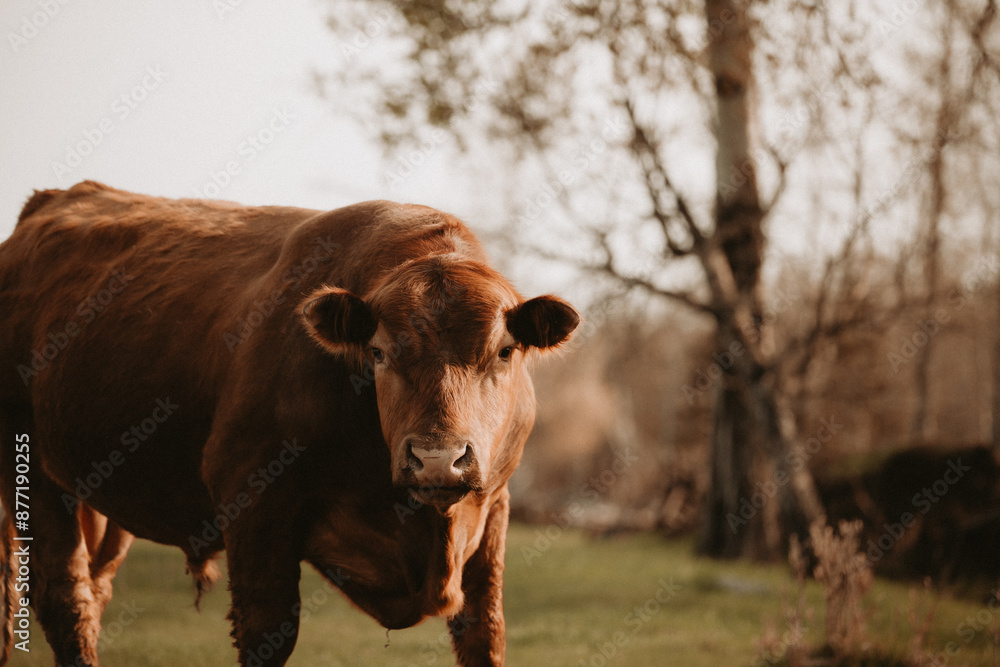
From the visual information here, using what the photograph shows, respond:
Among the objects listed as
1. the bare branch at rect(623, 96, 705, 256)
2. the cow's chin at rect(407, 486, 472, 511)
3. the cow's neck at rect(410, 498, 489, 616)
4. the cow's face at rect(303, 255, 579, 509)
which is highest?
the bare branch at rect(623, 96, 705, 256)

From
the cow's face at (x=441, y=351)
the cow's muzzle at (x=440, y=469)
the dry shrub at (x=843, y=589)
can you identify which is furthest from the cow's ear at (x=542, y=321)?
the dry shrub at (x=843, y=589)

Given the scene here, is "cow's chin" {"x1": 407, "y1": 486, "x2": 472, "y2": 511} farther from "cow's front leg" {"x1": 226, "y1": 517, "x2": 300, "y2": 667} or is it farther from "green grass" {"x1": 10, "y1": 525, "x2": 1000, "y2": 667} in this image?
Answer: "green grass" {"x1": 10, "y1": 525, "x2": 1000, "y2": 667}

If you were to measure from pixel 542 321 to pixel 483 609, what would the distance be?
5.22 ft

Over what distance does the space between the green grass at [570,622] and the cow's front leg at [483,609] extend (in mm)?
857

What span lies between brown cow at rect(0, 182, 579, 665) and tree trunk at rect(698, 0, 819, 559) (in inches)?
302

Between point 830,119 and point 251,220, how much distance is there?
7751 mm

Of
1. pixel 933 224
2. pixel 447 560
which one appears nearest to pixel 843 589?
pixel 447 560

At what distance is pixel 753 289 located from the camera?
12102 millimetres

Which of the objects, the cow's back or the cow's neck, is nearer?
the cow's neck

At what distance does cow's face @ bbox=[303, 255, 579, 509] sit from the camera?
2980 millimetres


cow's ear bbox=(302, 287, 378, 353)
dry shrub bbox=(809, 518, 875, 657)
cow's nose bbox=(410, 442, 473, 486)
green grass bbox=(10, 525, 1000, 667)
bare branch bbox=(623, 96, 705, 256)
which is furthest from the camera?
bare branch bbox=(623, 96, 705, 256)

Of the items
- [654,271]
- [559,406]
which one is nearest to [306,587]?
[654,271]

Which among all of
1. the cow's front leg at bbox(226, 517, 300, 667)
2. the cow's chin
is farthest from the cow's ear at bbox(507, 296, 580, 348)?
the cow's front leg at bbox(226, 517, 300, 667)

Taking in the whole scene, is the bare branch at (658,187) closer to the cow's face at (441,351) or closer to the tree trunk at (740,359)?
the tree trunk at (740,359)
